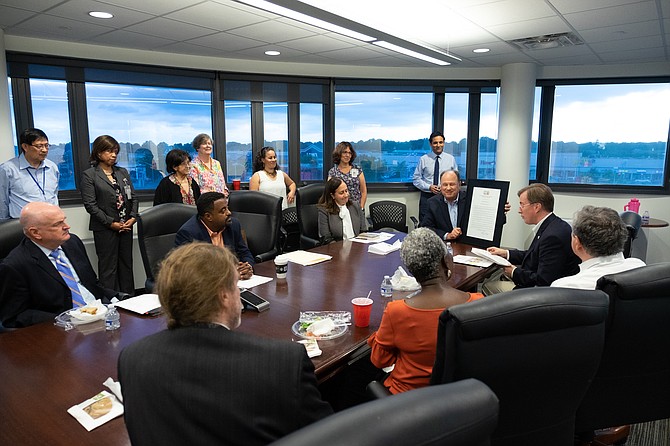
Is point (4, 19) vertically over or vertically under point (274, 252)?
over

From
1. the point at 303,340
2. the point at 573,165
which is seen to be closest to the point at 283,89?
the point at 573,165

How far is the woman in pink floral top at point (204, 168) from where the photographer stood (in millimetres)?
4574

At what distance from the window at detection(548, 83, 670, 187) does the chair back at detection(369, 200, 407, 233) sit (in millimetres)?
2320

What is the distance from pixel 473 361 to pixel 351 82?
5270 millimetres

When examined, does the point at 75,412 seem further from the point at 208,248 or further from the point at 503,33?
the point at 503,33

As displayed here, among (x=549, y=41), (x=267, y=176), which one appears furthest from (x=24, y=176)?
(x=549, y=41)

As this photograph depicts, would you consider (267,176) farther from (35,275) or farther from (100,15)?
(35,275)

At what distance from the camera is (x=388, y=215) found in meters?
5.79

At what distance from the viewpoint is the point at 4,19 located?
3.49m

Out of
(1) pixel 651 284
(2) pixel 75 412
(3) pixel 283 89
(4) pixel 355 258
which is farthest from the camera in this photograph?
(3) pixel 283 89

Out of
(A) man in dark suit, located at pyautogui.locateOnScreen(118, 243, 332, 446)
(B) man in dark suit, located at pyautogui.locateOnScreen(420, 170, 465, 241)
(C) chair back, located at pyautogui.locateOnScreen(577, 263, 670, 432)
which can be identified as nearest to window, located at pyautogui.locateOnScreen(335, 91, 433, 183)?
(B) man in dark suit, located at pyautogui.locateOnScreen(420, 170, 465, 241)

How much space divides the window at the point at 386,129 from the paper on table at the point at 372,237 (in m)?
2.51

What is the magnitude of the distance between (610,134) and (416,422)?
6.68 m

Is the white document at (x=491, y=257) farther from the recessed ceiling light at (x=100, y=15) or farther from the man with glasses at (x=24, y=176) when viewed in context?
the man with glasses at (x=24, y=176)
